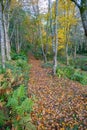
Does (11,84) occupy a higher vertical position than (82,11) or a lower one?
lower

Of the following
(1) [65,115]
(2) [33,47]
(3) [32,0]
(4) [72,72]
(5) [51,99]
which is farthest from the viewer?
(2) [33,47]

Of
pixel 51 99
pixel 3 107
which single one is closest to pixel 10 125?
pixel 3 107

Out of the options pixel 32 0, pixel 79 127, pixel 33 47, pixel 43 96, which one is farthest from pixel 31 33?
pixel 79 127

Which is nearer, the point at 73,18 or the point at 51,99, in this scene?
the point at 51,99

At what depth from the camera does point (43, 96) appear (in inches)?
399

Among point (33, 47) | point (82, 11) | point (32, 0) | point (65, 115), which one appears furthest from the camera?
point (33, 47)

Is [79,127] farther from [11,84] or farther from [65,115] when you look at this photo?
[11,84]

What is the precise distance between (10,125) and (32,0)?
1045 inches

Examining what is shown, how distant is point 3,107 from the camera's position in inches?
232

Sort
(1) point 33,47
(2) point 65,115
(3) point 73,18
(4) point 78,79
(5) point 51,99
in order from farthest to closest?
(1) point 33,47
(3) point 73,18
(4) point 78,79
(5) point 51,99
(2) point 65,115

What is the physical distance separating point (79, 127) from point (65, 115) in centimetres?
100

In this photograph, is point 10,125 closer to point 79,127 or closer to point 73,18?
point 79,127

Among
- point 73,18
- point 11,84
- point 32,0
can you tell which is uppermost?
point 32,0

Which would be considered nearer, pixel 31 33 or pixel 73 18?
pixel 73 18
